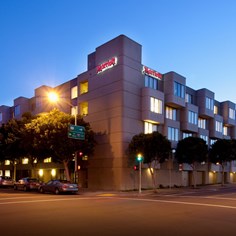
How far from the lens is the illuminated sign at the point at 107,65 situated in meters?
38.7

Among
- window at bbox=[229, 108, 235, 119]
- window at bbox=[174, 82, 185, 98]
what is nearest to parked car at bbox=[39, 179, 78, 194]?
window at bbox=[174, 82, 185, 98]

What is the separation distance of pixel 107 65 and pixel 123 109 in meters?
6.38

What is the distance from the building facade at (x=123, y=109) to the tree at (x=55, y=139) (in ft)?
12.7

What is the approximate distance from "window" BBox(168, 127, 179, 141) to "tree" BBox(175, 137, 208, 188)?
148cm

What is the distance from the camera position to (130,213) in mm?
15180

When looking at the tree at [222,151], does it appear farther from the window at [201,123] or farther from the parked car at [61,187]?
the parked car at [61,187]

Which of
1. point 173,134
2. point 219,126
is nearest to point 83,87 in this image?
point 173,134

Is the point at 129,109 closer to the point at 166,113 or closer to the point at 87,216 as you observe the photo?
the point at 166,113

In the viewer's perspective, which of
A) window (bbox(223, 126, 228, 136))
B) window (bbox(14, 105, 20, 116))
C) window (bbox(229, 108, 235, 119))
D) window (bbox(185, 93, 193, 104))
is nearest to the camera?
window (bbox(185, 93, 193, 104))

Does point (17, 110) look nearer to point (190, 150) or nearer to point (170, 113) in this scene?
point (170, 113)

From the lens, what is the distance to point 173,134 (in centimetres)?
4472

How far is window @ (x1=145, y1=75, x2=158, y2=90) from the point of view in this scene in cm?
4106

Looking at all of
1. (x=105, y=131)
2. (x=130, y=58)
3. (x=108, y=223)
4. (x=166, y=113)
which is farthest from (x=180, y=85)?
(x=108, y=223)

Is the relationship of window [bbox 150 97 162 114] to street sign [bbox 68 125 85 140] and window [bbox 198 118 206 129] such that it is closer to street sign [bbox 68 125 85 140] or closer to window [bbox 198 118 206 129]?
street sign [bbox 68 125 85 140]
